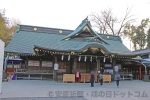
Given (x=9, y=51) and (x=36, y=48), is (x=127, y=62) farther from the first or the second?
(x=9, y=51)

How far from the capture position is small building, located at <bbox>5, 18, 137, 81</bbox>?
685 inches

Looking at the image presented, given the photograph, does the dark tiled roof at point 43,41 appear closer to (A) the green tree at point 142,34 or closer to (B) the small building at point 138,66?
(B) the small building at point 138,66

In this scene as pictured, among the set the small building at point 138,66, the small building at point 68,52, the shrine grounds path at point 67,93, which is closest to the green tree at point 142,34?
the small building at point 138,66

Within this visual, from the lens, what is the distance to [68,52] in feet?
55.8

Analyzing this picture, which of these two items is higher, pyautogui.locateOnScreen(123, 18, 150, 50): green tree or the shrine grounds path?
pyautogui.locateOnScreen(123, 18, 150, 50): green tree

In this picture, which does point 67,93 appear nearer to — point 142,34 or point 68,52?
point 68,52

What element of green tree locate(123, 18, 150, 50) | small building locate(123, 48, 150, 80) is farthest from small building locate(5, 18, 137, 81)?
green tree locate(123, 18, 150, 50)

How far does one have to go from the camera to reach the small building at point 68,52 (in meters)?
17.4

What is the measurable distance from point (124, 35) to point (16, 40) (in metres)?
29.0

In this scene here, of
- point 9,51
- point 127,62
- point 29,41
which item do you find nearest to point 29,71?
point 9,51

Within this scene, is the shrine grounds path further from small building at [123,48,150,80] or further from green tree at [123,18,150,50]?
green tree at [123,18,150,50]

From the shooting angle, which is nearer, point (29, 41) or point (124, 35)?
point (29, 41)

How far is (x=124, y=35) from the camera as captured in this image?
4194cm

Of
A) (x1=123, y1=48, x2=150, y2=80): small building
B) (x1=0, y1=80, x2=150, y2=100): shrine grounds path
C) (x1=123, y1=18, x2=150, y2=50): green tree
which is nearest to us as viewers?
(x1=0, y1=80, x2=150, y2=100): shrine grounds path
